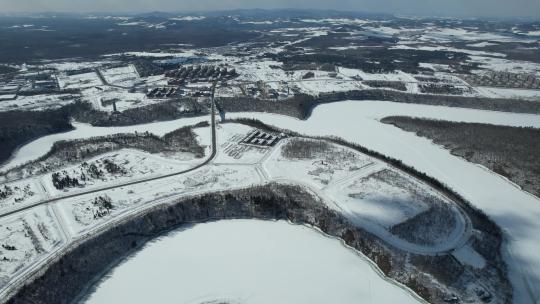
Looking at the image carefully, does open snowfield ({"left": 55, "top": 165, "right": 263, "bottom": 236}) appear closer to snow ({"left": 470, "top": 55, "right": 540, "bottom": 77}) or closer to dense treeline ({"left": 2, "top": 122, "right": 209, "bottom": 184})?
dense treeline ({"left": 2, "top": 122, "right": 209, "bottom": 184})

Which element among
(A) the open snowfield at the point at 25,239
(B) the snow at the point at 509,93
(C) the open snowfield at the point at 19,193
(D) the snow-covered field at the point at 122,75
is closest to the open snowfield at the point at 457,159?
(B) the snow at the point at 509,93

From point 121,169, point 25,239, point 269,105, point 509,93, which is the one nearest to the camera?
point 25,239

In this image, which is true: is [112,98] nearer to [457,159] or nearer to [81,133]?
[81,133]

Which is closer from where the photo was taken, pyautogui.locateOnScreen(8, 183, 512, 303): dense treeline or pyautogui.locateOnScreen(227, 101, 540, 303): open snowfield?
pyautogui.locateOnScreen(8, 183, 512, 303): dense treeline

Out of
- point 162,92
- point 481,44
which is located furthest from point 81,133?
point 481,44

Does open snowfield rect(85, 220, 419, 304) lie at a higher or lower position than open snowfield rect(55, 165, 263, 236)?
lower

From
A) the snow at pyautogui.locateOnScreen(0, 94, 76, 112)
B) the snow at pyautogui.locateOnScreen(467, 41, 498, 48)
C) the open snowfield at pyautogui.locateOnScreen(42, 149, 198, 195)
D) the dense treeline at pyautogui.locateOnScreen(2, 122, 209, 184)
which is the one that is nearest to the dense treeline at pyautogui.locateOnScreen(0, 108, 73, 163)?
the snow at pyautogui.locateOnScreen(0, 94, 76, 112)
